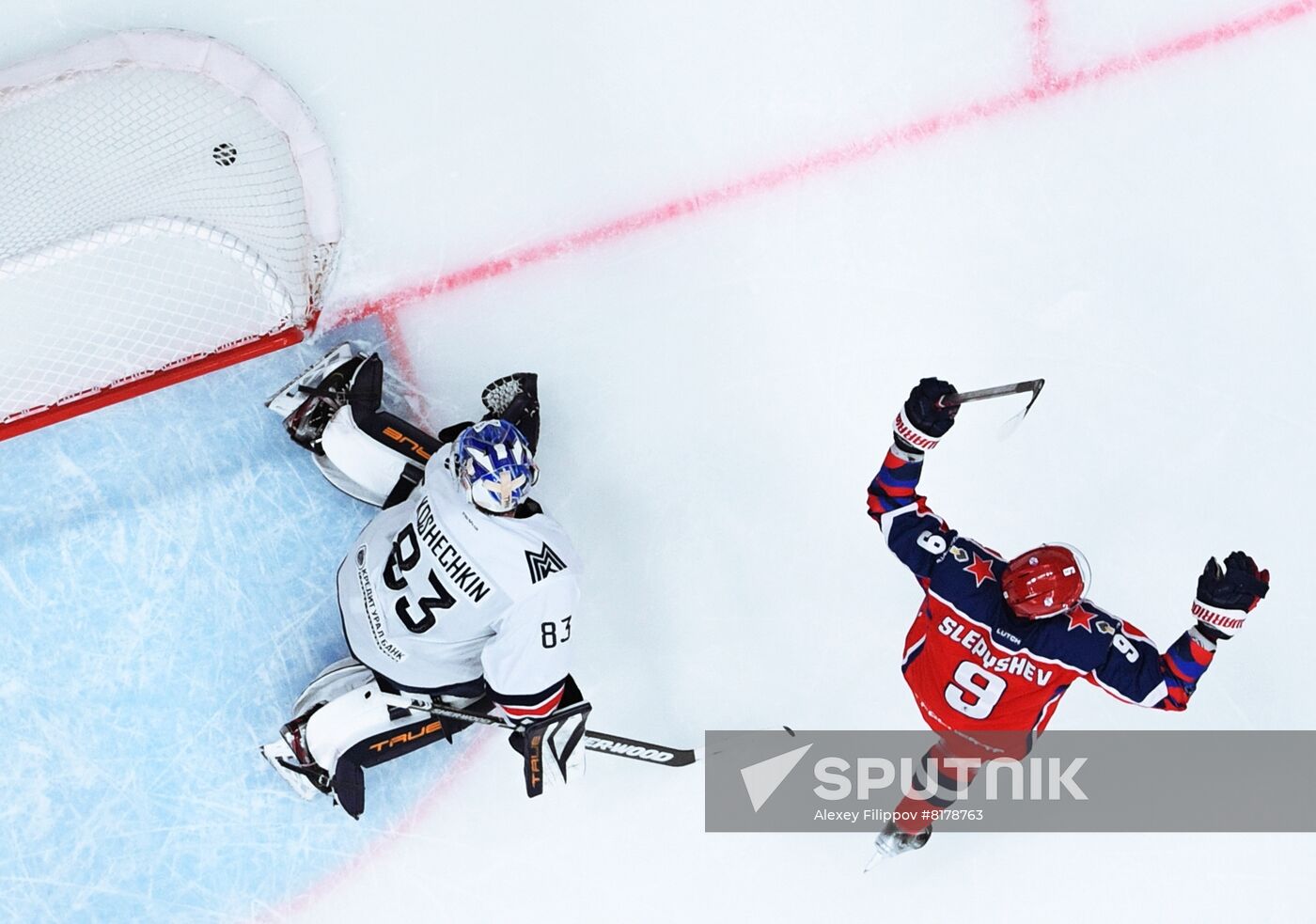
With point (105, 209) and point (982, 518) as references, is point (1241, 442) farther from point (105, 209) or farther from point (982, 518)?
point (105, 209)

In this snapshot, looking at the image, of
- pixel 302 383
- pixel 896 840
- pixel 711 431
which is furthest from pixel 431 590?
pixel 896 840

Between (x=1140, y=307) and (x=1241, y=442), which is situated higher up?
(x=1140, y=307)

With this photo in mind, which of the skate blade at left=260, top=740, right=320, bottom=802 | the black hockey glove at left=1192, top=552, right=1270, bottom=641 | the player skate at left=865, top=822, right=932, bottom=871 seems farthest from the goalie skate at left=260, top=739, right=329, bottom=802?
the black hockey glove at left=1192, top=552, right=1270, bottom=641

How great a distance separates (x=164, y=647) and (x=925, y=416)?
2205 millimetres

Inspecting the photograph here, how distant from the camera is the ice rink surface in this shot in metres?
3.34

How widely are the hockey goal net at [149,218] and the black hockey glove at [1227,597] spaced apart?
243 cm

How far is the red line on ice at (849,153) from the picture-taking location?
335 cm

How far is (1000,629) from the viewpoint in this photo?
283 cm

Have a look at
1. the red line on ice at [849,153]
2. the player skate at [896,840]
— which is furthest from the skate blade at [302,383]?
the player skate at [896,840]

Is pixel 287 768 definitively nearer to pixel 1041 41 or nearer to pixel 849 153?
pixel 849 153

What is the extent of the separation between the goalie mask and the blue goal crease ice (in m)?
0.74

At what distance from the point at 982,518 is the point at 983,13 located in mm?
1469

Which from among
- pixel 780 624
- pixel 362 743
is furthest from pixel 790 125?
pixel 362 743

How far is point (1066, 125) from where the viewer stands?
3449 millimetres
